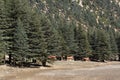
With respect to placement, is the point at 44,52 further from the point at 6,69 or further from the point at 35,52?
the point at 6,69

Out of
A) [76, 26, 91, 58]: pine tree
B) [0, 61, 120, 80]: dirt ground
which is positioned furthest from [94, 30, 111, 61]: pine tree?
[0, 61, 120, 80]: dirt ground

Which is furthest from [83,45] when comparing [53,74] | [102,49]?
[53,74]

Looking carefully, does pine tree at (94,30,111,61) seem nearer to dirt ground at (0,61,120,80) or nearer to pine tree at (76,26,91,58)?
pine tree at (76,26,91,58)

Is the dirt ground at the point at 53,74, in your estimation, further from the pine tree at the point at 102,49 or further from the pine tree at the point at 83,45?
the pine tree at the point at 102,49

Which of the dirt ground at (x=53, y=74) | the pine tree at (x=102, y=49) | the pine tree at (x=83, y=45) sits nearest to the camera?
the dirt ground at (x=53, y=74)

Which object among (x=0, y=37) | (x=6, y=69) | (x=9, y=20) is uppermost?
(x=9, y=20)

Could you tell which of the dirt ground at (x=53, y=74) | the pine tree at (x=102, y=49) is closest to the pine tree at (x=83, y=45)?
the pine tree at (x=102, y=49)

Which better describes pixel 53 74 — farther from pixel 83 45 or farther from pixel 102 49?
pixel 102 49

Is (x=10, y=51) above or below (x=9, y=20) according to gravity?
below

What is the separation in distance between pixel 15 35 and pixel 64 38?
43.9 m

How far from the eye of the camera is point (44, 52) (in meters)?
61.9

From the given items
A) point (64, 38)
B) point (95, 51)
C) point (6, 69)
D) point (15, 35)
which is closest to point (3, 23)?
point (15, 35)

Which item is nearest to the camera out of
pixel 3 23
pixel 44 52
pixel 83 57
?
pixel 3 23

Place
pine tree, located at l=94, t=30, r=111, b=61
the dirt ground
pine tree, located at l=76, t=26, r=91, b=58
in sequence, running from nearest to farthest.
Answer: the dirt ground, pine tree, located at l=76, t=26, r=91, b=58, pine tree, located at l=94, t=30, r=111, b=61
